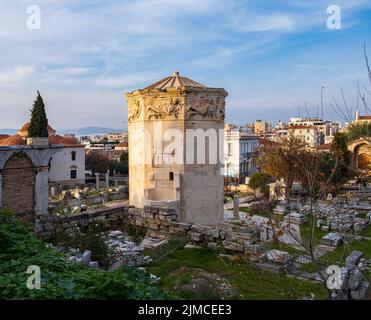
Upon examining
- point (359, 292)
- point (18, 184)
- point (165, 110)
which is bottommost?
point (359, 292)

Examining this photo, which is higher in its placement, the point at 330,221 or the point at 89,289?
the point at 89,289

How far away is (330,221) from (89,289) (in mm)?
15772

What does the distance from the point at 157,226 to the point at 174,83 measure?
5772 mm

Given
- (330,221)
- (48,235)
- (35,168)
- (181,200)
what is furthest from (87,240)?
(330,221)

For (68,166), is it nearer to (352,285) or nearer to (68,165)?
(68,165)

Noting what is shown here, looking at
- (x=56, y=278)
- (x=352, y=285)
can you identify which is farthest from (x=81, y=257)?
(x=352, y=285)

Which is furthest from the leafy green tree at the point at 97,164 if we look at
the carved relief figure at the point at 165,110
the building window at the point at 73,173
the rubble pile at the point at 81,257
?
the rubble pile at the point at 81,257

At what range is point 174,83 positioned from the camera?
1391cm

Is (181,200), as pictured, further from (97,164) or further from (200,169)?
(97,164)

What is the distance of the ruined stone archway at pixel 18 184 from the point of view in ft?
31.0

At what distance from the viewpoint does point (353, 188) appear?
3048cm

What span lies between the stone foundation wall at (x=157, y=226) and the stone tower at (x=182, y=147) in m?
1.60

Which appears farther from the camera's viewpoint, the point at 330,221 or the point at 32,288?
the point at 330,221
